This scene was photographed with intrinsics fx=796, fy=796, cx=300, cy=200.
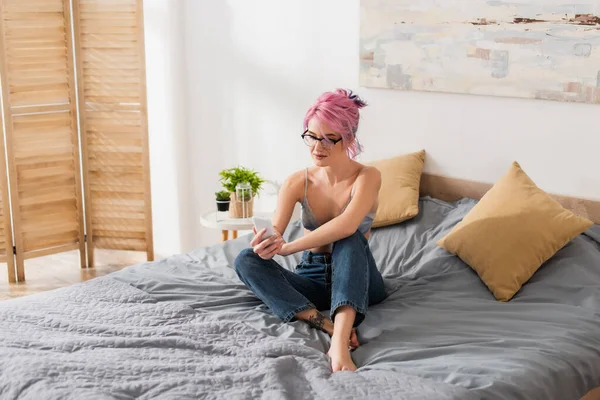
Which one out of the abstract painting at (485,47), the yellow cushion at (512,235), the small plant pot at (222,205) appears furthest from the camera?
the small plant pot at (222,205)

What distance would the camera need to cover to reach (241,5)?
161 inches

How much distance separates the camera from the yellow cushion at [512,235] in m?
2.71

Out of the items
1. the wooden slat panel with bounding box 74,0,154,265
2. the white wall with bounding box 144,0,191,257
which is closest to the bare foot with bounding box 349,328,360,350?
the wooden slat panel with bounding box 74,0,154,265

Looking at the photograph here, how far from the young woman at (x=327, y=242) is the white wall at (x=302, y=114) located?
74 cm

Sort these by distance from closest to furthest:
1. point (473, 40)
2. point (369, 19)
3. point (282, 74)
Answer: point (473, 40) < point (369, 19) < point (282, 74)

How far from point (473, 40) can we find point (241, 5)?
1.40 m

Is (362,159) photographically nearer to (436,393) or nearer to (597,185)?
(597,185)

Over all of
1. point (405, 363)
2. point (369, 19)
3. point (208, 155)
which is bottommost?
point (405, 363)

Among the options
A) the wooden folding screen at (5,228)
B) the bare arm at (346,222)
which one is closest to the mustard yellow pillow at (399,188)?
the bare arm at (346,222)

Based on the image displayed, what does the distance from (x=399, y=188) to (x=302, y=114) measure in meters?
0.85

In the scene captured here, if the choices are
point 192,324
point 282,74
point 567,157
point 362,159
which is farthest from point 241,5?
point 192,324

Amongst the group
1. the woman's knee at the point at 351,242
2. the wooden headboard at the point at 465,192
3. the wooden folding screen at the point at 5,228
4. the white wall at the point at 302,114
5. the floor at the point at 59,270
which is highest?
the white wall at the point at 302,114

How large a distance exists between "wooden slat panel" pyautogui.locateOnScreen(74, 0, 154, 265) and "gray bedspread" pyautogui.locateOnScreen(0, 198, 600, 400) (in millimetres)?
1438

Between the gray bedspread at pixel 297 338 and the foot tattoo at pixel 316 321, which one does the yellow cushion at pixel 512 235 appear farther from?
the foot tattoo at pixel 316 321
